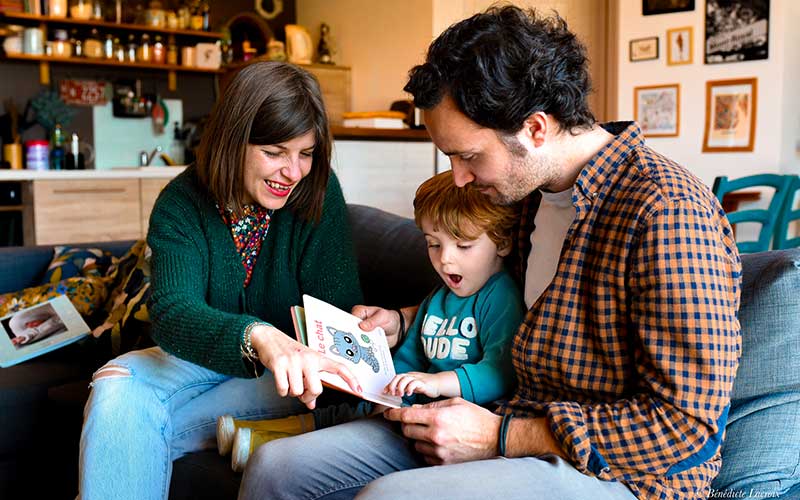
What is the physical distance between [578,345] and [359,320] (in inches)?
22.5

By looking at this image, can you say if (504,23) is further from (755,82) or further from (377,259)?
(755,82)

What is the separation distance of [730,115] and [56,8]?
4.30m

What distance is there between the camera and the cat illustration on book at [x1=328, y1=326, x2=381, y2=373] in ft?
5.05

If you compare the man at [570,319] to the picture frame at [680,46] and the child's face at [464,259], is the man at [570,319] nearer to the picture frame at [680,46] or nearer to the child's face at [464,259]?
the child's face at [464,259]

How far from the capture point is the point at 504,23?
1318 millimetres

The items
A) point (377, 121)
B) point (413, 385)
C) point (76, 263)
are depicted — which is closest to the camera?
point (413, 385)

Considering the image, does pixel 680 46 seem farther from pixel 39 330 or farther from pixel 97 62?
pixel 39 330

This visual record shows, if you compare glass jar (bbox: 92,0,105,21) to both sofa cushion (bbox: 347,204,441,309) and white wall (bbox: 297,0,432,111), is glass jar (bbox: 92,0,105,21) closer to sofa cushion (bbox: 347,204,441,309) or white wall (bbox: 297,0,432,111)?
white wall (bbox: 297,0,432,111)

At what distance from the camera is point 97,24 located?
5.52 metres

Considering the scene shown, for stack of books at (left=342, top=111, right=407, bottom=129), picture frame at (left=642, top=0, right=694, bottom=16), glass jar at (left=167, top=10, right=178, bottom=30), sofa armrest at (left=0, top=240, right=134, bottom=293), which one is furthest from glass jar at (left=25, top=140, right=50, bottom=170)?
picture frame at (left=642, top=0, right=694, bottom=16)

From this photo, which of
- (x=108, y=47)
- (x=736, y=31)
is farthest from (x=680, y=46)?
(x=108, y=47)

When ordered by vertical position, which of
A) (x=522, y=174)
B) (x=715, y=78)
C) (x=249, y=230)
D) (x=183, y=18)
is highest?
(x=183, y=18)

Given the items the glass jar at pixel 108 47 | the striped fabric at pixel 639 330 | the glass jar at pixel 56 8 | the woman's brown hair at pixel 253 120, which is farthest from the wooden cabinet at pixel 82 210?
the striped fabric at pixel 639 330

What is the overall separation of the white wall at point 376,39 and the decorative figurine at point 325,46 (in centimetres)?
7
